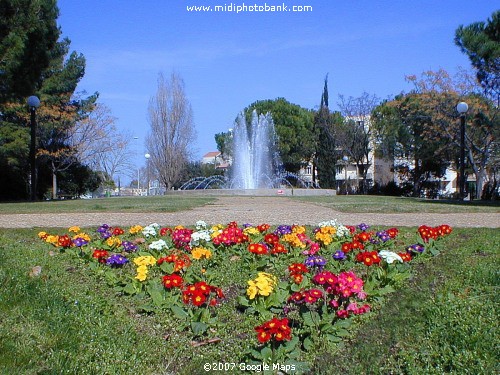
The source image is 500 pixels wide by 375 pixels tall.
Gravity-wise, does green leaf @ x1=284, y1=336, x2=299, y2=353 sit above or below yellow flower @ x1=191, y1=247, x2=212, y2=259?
below

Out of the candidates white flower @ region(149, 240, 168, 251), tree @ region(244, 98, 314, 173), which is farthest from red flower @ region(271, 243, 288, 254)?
tree @ region(244, 98, 314, 173)

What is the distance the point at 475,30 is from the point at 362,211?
11242mm

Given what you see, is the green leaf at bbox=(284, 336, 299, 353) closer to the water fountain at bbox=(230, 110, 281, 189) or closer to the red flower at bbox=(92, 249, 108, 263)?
the red flower at bbox=(92, 249, 108, 263)

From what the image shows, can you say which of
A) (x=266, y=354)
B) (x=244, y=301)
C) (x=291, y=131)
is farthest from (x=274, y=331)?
(x=291, y=131)

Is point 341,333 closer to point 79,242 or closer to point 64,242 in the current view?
point 79,242

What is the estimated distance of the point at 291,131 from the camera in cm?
4750

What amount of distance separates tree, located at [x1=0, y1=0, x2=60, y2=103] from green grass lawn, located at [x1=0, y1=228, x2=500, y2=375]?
14.2 meters

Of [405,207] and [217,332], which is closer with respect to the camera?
[217,332]

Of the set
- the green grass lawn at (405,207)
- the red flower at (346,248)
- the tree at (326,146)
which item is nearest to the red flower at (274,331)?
the red flower at (346,248)

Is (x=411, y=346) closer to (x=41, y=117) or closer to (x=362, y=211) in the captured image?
(x=362, y=211)

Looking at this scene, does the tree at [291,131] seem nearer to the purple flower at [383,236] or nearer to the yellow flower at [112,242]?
the purple flower at [383,236]

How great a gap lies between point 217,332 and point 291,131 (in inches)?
1758

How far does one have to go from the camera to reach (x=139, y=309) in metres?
3.62

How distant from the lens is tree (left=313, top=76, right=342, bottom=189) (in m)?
40.8
